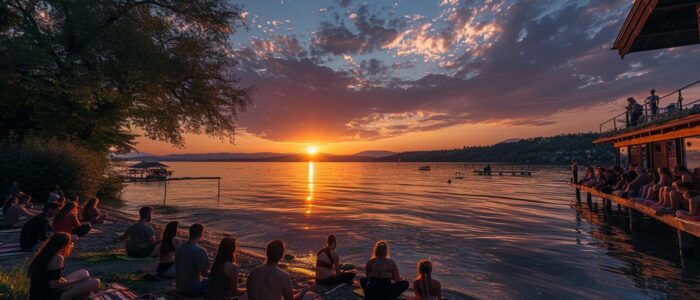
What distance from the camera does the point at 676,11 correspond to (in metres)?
15.4

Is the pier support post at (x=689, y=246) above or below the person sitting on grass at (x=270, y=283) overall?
below

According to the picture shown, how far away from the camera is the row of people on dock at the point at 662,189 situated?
11.5 m

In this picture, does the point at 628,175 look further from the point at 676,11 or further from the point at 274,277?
the point at 274,277

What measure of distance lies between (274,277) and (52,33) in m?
24.5

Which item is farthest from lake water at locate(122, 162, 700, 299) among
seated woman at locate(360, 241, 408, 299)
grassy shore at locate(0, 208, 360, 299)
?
grassy shore at locate(0, 208, 360, 299)

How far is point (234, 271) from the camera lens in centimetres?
594

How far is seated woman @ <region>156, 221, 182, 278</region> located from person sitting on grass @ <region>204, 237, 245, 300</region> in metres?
2.88

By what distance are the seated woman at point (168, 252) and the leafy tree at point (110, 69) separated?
49.8 feet

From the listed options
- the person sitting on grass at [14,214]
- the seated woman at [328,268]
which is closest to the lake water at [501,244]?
the seated woman at [328,268]

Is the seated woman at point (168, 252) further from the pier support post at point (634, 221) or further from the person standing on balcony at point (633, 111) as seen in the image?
the person standing on balcony at point (633, 111)

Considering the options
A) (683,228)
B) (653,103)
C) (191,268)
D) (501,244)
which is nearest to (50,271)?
(191,268)

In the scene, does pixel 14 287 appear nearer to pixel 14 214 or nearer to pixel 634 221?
pixel 14 214

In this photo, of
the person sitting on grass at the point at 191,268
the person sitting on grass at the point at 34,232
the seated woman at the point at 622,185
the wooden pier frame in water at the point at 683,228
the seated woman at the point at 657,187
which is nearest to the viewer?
the person sitting on grass at the point at 191,268

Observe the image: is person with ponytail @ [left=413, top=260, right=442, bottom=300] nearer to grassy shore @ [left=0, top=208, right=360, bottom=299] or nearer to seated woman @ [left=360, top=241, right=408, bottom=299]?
seated woman @ [left=360, top=241, right=408, bottom=299]
